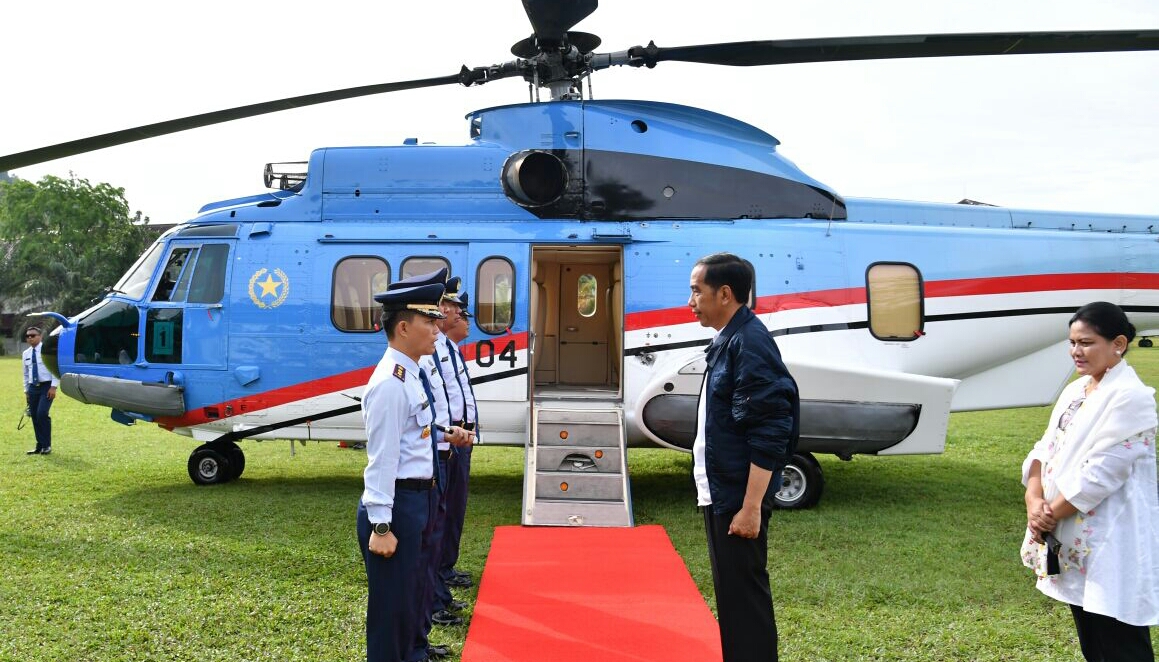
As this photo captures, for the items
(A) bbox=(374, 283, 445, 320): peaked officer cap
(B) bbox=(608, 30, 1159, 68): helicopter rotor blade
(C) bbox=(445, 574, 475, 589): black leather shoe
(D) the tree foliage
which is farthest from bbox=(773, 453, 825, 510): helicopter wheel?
(D) the tree foliage

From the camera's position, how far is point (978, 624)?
443cm

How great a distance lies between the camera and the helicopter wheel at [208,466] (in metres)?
8.16

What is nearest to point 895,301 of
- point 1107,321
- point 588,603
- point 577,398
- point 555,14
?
point 577,398

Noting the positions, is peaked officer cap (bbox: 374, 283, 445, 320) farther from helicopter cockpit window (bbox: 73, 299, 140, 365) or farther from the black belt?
helicopter cockpit window (bbox: 73, 299, 140, 365)

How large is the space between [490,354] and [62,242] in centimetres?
5137

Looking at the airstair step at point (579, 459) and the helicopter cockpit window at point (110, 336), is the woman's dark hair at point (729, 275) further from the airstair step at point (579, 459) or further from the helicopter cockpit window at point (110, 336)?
the helicopter cockpit window at point (110, 336)

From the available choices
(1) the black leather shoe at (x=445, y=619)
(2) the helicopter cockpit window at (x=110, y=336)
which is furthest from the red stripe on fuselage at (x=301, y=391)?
(1) the black leather shoe at (x=445, y=619)

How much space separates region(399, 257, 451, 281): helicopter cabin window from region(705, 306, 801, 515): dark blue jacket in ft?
15.1

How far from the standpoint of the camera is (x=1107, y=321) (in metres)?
→ 2.96

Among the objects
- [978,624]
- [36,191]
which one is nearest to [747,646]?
[978,624]

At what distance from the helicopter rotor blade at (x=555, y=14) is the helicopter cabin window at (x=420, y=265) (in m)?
2.16

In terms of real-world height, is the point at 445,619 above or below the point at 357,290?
below

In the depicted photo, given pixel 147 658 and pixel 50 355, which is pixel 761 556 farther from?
pixel 50 355

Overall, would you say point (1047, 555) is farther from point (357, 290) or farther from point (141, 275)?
point (141, 275)
